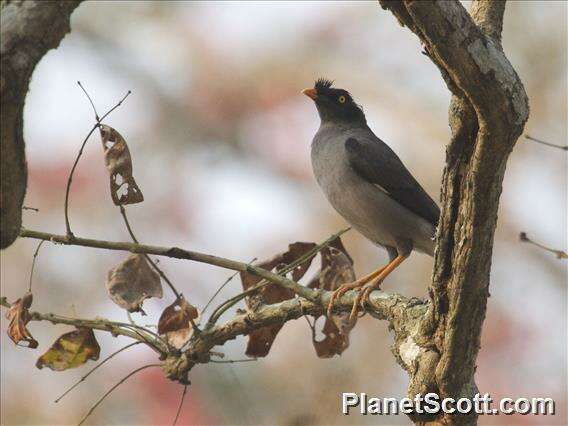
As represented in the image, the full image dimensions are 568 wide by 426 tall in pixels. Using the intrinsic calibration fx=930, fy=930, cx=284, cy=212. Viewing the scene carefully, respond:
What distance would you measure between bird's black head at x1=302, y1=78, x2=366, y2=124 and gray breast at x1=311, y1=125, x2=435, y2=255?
2.98 ft

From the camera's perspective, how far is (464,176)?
11.2 feet

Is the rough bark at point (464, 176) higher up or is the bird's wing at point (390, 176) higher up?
the bird's wing at point (390, 176)

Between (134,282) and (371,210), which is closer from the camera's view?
(134,282)

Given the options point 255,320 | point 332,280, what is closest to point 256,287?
point 255,320

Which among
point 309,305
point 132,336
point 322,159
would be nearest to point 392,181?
point 322,159

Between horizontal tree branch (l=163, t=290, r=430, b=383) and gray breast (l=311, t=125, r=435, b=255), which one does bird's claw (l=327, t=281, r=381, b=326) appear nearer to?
horizontal tree branch (l=163, t=290, r=430, b=383)

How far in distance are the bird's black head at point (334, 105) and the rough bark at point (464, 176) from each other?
10.4ft

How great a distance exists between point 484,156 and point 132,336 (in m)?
2.00

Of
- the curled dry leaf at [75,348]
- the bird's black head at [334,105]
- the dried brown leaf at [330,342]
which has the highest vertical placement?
the bird's black head at [334,105]

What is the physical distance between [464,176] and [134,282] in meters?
1.65

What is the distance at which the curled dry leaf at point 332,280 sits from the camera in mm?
4910

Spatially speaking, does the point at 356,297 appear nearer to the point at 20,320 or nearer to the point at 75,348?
the point at 75,348

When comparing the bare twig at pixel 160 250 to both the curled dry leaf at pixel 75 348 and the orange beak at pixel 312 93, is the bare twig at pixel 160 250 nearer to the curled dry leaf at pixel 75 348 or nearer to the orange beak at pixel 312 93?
the curled dry leaf at pixel 75 348

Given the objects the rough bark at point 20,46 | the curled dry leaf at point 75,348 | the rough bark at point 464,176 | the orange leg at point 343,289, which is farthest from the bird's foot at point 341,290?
the rough bark at point 20,46
